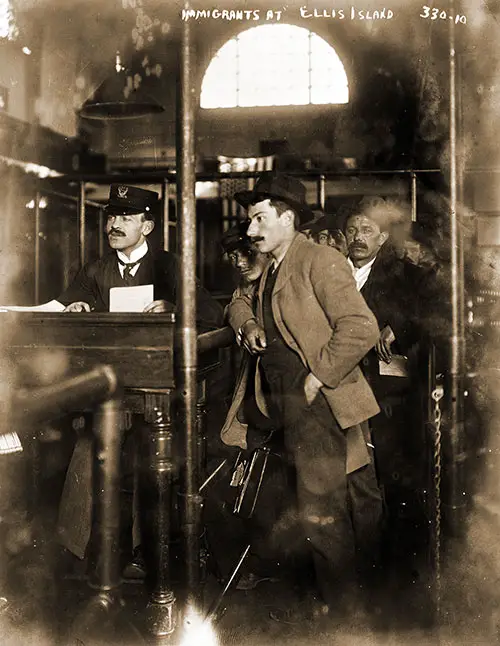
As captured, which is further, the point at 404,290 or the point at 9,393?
the point at 404,290

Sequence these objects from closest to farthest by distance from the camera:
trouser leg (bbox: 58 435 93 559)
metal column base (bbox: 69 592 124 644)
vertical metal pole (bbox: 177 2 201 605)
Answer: metal column base (bbox: 69 592 124 644) < vertical metal pole (bbox: 177 2 201 605) < trouser leg (bbox: 58 435 93 559)

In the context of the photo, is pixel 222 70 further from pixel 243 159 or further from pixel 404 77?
pixel 404 77

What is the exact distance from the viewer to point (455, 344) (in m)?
2.39

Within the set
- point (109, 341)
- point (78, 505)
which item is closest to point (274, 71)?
point (109, 341)

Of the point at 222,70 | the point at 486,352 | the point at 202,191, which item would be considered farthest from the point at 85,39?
the point at 486,352

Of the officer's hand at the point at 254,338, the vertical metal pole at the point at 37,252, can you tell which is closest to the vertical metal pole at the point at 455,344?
the officer's hand at the point at 254,338

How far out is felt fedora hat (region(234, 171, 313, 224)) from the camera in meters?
2.11

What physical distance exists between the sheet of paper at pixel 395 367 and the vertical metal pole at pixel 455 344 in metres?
0.33

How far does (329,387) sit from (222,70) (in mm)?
3479

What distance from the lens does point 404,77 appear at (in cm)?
593

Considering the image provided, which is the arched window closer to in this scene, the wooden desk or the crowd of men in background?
the crowd of men in background

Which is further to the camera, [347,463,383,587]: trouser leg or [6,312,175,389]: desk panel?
[347,463,383,587]: trouser leg

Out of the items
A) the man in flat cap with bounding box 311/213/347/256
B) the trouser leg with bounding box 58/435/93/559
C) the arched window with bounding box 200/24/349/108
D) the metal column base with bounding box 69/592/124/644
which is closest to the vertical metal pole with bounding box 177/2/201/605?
the metal column base with bounding box 69/592/124/644

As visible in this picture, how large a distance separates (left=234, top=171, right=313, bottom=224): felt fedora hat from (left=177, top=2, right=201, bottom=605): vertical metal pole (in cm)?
42
